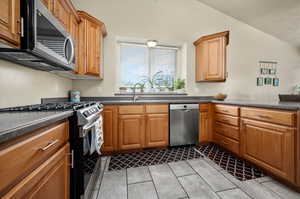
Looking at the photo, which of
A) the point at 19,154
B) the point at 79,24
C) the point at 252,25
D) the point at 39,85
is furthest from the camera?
the point at 252,25

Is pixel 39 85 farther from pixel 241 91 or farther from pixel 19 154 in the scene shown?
pixel 241 91

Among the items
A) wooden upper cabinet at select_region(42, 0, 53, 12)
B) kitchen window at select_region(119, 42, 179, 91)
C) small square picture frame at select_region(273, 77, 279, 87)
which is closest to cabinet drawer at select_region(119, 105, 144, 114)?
kitchen window at select_region(119, 42, 179, 91)

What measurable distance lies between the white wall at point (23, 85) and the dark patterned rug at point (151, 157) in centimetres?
127

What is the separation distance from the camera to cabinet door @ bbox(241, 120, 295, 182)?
147 cm

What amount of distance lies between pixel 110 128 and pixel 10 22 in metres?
1.74

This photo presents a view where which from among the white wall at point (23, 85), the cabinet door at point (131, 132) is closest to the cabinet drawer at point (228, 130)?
the cabinet door at point (131, 132)

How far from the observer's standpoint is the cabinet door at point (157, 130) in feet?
8.15

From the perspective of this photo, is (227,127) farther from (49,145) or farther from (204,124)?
(49,145)

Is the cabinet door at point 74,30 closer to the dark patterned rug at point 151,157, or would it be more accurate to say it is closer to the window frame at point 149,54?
the window frame at point 149,54

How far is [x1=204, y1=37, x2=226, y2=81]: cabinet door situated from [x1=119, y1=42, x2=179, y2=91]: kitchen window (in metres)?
0.72

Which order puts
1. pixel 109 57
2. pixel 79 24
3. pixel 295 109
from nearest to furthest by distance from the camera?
pixel 295 109
pixel 79 24
pixel 109 57

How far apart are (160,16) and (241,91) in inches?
103

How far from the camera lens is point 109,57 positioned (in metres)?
2.86

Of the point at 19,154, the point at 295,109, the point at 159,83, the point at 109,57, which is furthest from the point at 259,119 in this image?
the point at 109,57
